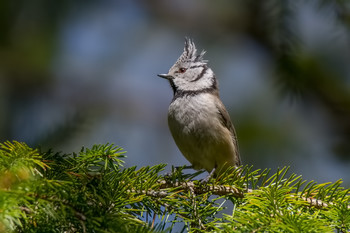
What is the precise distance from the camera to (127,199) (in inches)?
107

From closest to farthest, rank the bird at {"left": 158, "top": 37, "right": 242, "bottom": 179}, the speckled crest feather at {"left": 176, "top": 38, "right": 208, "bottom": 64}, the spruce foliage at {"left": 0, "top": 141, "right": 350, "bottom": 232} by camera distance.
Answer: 1. the spruce foliage at {"left": 0, "top": 141, "right": 350, "bottom": 232}
2. the bird at {"left": 158, "top": 37, "right": 242, "bottom": 179}
3. the speckled crest feather at {"left": 176, "top": 38, "right": 208, "bottom": 64}

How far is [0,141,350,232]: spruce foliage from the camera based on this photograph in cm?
220

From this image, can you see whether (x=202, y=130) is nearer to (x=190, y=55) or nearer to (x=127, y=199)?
(x=190, y=55)

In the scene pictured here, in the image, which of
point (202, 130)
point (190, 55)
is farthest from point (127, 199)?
point (190, 55)

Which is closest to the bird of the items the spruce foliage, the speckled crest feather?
the speckled crest feather

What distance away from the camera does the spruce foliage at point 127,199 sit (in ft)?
7.22

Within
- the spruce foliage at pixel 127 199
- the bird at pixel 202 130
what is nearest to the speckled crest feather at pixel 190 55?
the bird at pixel 202 130

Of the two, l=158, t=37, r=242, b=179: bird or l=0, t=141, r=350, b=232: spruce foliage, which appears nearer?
l=0, t=141, r=350, b=232: spruce foliage

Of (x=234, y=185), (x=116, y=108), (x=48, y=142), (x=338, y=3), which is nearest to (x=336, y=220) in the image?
(x=234, y=185)

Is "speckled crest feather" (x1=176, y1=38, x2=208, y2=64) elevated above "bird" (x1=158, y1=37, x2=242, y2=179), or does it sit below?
above

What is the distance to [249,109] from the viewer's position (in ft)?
24.6

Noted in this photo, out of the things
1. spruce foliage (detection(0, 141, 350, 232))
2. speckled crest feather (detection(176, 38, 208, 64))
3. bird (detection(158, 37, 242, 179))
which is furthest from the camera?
speckled crest feather (detection(176, 38, 208, 64))

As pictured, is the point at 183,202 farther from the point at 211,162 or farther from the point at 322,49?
the point at 322,49

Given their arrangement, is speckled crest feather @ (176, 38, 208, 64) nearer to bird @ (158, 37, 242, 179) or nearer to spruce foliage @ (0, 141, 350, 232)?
bird @ (158, 37, 242, 179)
